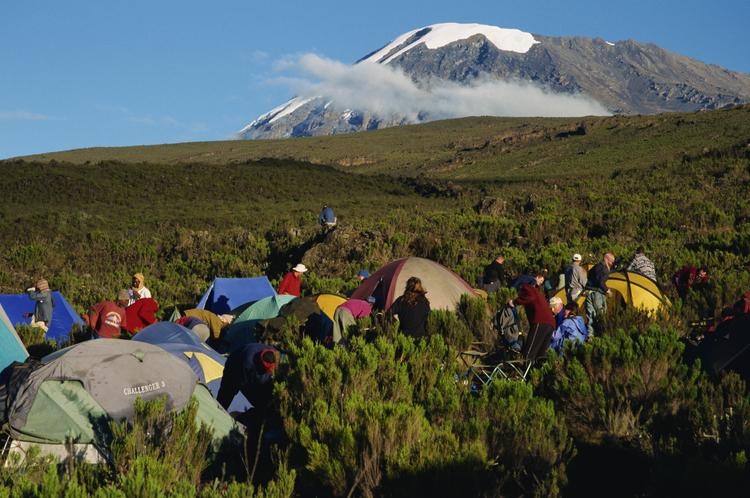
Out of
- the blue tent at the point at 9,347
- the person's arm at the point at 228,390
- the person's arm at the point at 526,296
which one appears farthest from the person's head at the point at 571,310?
the blue tent at the point at 9,347

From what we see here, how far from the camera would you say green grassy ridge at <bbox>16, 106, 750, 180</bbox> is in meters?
55.9

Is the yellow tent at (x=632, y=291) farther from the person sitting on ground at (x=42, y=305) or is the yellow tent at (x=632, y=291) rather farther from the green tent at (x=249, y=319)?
the person sitting on ground at (x=42, y=305)

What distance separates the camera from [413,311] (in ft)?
29.4

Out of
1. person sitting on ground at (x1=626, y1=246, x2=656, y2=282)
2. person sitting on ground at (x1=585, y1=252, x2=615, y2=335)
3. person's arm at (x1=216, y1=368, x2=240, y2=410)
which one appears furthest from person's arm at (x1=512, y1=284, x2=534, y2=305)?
person sitting on ground at (x1=626, y1=246, x2=656, y2=282)

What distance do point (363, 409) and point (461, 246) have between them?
16.6 m

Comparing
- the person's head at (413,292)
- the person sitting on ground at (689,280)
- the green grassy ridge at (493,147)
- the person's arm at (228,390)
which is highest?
the green grassy ridge at (493,147)

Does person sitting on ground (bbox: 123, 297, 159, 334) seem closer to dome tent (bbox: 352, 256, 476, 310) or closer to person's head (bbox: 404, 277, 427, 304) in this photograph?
dome tent (bbox: 352, 256, 476, 310)

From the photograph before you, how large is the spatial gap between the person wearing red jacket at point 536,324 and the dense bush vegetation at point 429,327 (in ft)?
2.76

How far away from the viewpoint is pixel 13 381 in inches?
237

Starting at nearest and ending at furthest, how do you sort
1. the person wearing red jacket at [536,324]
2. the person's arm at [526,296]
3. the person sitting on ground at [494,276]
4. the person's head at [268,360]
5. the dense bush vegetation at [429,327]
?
the dense bush vegetation at [429,327] < the person's head at [268,360] < the person wearing red jacket at [536,324] < the person's arm at [526,296] < the person sitting on ground at [494,276]

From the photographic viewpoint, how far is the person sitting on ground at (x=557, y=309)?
10.1 meters

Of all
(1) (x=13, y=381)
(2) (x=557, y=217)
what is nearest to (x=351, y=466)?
(1) (x=13, y=381)

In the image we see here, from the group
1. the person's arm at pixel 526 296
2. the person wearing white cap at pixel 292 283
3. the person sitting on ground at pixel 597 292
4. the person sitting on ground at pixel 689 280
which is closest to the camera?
the person's arm at pixel 526 296

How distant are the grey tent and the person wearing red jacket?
11.0 ft
